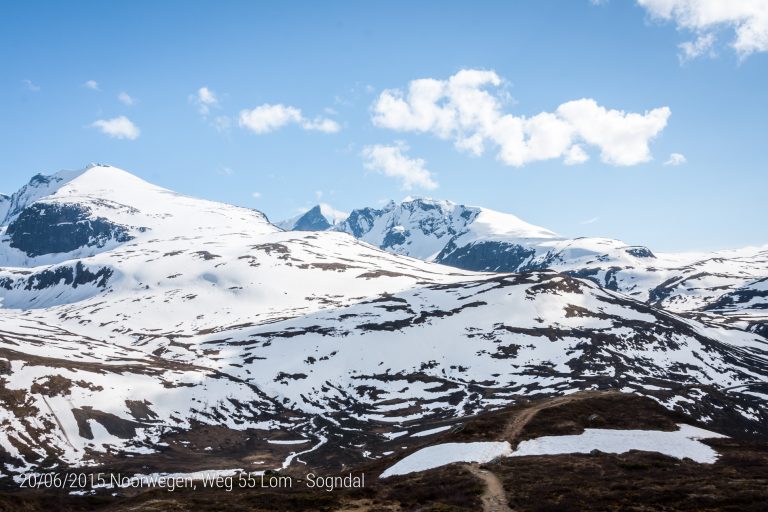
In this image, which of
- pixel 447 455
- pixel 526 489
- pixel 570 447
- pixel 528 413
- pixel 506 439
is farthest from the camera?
pixel 528 413

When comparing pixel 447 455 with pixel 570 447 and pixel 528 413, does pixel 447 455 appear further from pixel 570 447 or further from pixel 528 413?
pixel 528 413

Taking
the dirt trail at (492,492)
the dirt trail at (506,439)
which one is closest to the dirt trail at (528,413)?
the dirt trail at (506,439)

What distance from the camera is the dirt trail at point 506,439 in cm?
3844

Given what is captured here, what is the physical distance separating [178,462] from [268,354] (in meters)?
84.1

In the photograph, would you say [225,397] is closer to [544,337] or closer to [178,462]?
[178,462]

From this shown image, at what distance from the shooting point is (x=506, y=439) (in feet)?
194

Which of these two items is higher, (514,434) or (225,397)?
(514,434)

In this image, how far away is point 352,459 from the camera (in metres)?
110

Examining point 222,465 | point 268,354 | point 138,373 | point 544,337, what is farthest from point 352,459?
point 544,337

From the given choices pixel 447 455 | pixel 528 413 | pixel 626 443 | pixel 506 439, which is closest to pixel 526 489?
pixel 447 455

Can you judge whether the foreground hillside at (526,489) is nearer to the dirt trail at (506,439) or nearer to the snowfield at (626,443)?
the dirt trail at (506,439)

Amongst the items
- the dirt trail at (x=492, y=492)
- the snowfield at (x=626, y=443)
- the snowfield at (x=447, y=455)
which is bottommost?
the snowfield at (x=447, y=455)

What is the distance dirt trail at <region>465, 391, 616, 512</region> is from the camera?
38.4m

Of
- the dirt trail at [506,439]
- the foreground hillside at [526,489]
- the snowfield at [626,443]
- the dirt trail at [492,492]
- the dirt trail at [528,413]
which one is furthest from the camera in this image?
the dirt trail at [528,413]
